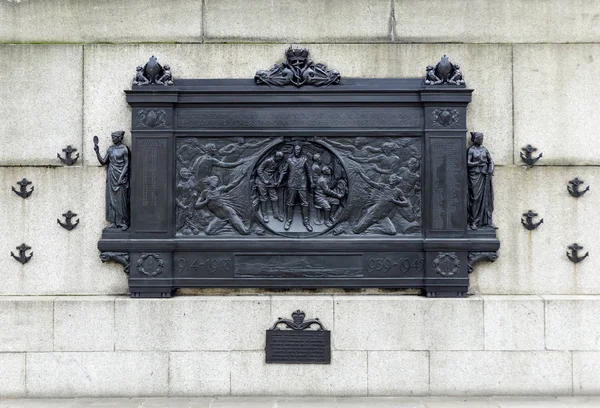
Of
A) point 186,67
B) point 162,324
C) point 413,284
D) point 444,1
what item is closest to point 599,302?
point 413,284

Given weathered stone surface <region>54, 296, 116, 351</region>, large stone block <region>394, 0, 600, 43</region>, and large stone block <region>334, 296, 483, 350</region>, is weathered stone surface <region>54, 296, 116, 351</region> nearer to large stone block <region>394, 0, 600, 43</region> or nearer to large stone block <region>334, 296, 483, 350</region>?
large stone block <region>334, 296, 483, 350</region>

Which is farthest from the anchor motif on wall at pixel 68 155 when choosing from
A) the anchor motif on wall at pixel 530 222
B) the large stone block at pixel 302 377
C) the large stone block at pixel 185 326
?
the anchor motif on wall at pixel 530 222

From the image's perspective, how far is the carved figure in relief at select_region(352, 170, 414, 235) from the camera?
8.16 metres

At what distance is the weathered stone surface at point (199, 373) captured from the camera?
7996 mm

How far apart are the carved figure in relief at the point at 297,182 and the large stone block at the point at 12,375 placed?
14.0 feet

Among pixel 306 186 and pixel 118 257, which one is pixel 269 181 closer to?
pixel 306 186

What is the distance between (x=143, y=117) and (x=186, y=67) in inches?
39.7

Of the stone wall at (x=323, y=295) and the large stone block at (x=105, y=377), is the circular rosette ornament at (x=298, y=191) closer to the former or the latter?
the stone wall at (x=323, y=295)

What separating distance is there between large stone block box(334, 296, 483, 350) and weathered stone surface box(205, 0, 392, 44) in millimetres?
4006

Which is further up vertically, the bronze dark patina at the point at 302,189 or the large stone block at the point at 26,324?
the bronze dark patina at the point at 302,189

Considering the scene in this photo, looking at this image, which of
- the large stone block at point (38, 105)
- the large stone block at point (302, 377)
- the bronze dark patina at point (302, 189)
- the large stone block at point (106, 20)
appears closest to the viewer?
the large stone block at point (302, 377)

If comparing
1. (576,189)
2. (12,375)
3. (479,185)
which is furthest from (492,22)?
(12,375)

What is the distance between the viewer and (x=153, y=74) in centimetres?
812

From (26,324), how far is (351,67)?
603cm
